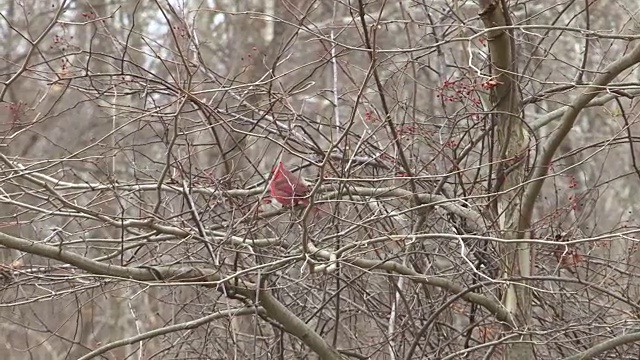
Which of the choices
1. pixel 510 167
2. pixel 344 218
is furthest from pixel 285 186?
pixel 510 167

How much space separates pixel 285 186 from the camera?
5.12 m

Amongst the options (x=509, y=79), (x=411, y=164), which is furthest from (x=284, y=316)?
(x=509, y=79)

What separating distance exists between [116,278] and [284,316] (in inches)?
39.4

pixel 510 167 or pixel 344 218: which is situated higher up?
pixel 510 167

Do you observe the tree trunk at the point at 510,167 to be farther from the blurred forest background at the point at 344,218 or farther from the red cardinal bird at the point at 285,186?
the red cardinal bird at the point at 285,186

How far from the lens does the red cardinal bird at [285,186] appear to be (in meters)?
5.01

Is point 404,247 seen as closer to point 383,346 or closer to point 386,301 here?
point 383,346

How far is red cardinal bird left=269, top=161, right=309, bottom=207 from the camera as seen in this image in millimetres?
5008

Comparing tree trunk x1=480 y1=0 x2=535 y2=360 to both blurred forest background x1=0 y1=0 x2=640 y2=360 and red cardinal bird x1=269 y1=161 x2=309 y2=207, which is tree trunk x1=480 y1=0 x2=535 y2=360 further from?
red cardinal bird x1=269 y1=161 x2=309 y2=207

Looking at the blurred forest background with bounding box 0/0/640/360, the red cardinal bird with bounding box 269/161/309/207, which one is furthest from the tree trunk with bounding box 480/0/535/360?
the red cardinal bird with bounding box 269/161/309/207

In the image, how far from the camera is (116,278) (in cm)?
446

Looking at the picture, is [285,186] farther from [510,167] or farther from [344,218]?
[510,167]

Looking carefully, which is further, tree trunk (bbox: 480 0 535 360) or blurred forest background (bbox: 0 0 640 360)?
tree trunk (bbox: 480 0 535 360)

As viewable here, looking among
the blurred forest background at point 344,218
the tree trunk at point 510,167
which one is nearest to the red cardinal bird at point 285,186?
the blurred forest background at point 344,218
